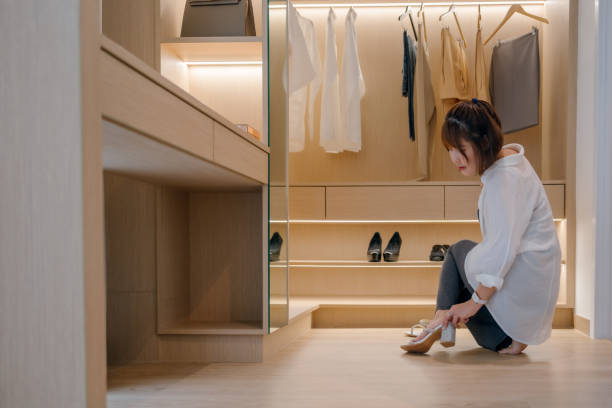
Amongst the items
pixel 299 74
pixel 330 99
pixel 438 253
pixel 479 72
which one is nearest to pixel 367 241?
pixel 438 253

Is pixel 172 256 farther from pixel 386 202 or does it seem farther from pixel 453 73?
pixel 453 73

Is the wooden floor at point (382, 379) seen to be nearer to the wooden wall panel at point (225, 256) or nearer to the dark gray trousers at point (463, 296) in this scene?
the dark gray trousers at point (463, 296)

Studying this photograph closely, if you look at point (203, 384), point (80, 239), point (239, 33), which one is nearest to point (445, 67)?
point (239, 33)

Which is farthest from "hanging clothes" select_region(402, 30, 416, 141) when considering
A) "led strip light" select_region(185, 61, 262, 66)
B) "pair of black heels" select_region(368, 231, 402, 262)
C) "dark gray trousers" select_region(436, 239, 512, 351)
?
"dark gray trousers" select_region(436, 239, 512, 351)

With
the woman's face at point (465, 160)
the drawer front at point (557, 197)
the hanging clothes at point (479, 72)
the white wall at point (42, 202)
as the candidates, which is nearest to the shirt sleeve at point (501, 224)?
the woman's face at point (465, 160)

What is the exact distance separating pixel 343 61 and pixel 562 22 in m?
1.23

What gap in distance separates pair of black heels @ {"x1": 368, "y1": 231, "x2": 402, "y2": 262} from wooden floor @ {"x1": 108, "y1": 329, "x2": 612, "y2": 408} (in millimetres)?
931

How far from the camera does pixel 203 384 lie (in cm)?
168

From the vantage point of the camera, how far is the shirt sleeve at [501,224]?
1.94 meters

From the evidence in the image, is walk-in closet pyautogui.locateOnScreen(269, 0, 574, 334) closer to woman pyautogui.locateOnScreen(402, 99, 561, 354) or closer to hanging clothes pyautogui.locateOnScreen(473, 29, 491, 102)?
hanging clothes pyautogui.locateOnScreen(473, 29, 491, 102)

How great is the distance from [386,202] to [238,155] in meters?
1.55

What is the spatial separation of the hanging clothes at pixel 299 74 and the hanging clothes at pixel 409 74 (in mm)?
517

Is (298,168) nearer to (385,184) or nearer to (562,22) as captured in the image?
(385,184)

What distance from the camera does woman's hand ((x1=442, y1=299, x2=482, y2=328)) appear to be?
2021 millimetres
